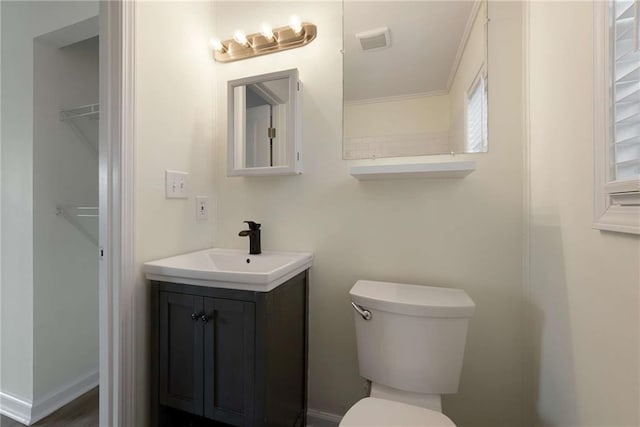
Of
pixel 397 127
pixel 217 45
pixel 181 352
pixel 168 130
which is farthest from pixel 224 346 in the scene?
pixel 217 45

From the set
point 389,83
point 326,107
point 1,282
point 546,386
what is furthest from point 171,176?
Answer: point 546,386

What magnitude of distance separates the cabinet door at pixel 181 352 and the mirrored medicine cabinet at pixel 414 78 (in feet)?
3.19

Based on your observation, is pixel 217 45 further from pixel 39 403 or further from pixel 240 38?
pixel 39 403

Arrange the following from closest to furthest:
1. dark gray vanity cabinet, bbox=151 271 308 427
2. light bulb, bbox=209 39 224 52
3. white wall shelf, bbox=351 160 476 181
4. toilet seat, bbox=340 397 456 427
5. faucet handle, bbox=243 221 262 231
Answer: toilet seat, bbox=340 397 456 427, dark gray vanity cabinet, bbox=151 271 308 427, white wall shelf, bbox=351 160 476 181, faucet handle, bbox=243 221 262 231, light bulb, bbox=209 39 224 52

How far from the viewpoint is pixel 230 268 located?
1.41m

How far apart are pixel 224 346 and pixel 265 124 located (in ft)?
3.44

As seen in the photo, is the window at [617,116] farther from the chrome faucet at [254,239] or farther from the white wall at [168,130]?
the white wall at [168,130]

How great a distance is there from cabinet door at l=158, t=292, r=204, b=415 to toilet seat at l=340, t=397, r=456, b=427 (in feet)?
1.94

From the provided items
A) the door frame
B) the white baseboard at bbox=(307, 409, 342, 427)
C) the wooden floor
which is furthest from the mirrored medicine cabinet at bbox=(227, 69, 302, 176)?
the wooden floor

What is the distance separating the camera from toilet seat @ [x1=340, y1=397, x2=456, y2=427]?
866 mm

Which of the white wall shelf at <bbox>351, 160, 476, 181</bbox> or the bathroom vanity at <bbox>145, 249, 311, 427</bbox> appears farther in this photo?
the white wall shelf at <bbox>351, 160, 476, 181</bbox>

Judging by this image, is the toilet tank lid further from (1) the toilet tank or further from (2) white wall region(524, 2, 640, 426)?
(2) white wall region(524, 2, 640, 426)

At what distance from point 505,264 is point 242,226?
1.30 metres

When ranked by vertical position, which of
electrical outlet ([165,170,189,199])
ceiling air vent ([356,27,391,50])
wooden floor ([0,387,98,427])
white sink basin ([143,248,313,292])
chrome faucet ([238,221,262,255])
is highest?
ceiling air vent ([356,27,391,50])
